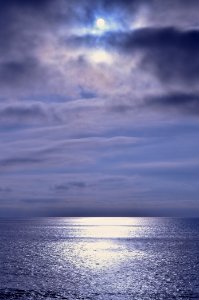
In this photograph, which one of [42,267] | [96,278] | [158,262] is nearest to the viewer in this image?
[96,278]

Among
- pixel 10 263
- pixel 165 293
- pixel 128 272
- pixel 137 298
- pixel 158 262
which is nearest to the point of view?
pixel 137 298

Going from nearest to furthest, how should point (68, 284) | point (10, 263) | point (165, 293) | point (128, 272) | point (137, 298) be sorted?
point (137, 298) → point (165, 293) → point (68, 284) → point (128, 272) → point (10, 263)

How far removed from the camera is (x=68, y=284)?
71.2 meters

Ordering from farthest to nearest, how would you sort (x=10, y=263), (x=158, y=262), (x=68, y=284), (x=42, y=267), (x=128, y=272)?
(x=158, y=262) < (x=10, y=263) < (x=42, y=267) < (x=128, y=272) < (x=68, y=284)

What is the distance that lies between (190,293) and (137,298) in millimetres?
9578

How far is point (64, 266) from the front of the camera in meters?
97.4

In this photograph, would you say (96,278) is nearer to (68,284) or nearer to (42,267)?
(68,284)

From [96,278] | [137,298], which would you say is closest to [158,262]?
[96,278]

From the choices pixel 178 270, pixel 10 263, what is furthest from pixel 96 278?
pixel 10 263

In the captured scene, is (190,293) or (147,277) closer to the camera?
(190,293)

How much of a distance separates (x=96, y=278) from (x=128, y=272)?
11897mm

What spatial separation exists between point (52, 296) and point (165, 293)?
1726cm

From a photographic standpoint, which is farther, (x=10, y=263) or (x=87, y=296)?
(x=10, y=263)

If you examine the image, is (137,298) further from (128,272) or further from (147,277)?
(128,272)
